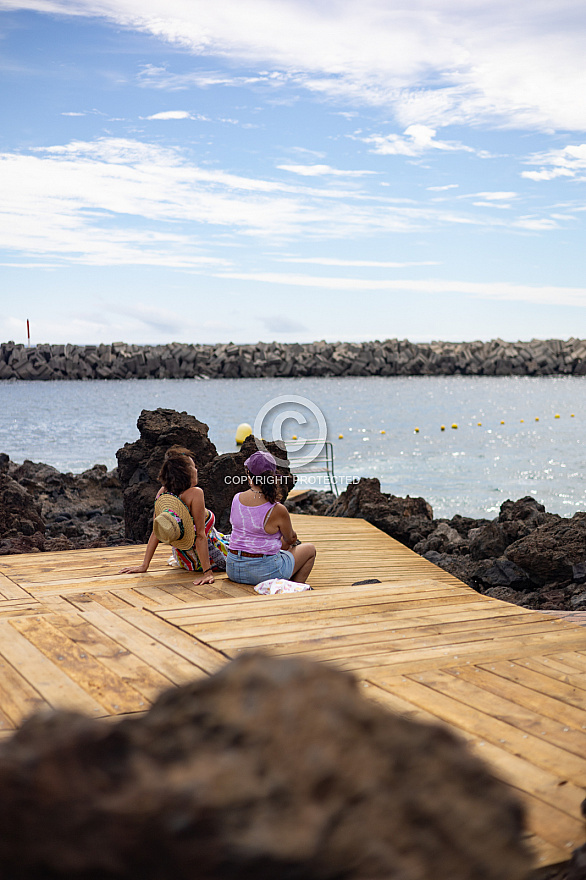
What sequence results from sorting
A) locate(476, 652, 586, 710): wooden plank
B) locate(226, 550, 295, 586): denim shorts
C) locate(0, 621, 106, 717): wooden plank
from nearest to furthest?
locate(0, 621, 106, 717): wooden plank → locate(476, 652, 586, 710): wooden plank → locate(226, 550, 295, 586): denim shorts

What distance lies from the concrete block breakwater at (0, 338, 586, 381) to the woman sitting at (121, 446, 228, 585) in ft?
232

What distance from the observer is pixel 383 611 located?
4582 mm

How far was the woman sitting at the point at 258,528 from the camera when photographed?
593cm

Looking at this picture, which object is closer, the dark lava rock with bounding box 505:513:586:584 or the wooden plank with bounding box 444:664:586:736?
the wooden plank with bounding box 444:664:586:736

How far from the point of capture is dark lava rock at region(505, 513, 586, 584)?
8398mm

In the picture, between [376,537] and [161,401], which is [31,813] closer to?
[376,537]

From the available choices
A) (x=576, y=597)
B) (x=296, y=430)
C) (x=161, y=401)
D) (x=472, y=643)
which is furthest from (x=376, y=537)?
(x=161, y=401)

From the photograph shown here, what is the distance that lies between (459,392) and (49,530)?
68.6 metres

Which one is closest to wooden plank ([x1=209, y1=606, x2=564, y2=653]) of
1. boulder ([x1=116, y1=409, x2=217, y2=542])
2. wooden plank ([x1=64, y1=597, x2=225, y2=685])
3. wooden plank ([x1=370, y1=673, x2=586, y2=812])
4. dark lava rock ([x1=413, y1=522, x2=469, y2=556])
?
wooden plank ([x1=64, y1=597, x2=225, y2=685])

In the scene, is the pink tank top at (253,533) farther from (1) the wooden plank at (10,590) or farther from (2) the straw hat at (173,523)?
(1) the wooden plank at (10,590)

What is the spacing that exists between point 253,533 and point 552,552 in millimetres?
3920

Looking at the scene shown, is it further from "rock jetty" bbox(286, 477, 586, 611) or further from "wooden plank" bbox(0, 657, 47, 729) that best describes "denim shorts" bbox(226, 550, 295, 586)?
"rock jetty" bbox(286, 477, 586, 611)

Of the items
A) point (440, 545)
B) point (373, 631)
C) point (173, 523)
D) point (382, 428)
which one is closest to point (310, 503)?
point (440, 545)

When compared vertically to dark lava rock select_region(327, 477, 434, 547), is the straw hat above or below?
above
